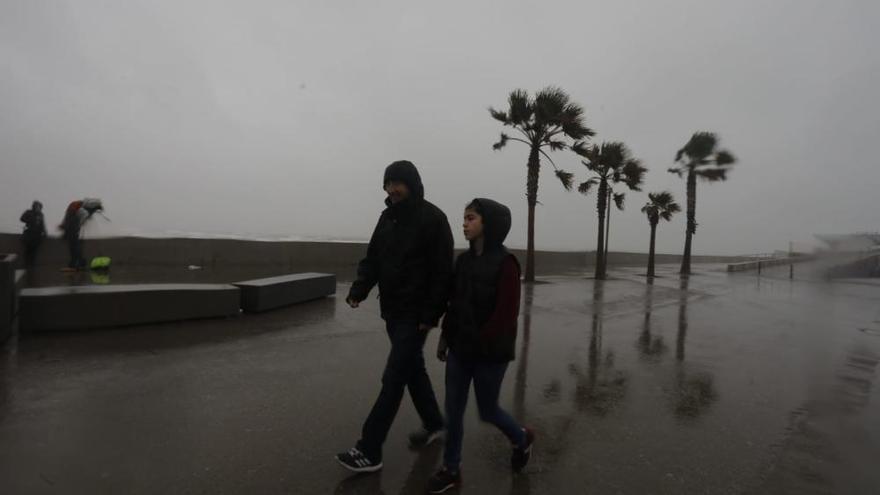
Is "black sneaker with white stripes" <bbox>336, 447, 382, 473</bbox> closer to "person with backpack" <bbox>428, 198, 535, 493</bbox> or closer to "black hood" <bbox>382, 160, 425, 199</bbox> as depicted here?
"person with backpack" <bbox>428, 198, 535, 493</bbox>

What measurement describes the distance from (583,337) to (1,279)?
7.24m

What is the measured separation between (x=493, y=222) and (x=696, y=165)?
2548cm

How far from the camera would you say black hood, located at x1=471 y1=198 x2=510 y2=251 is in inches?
98.7

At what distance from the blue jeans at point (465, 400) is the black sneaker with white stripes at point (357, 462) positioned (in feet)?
1.44

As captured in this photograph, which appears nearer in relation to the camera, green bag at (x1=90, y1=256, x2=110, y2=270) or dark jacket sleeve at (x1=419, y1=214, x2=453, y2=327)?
dark jacket sleeve at (x1=419, y1=214, x2=453, y2=327)

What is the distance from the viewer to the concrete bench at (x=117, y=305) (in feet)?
17.5

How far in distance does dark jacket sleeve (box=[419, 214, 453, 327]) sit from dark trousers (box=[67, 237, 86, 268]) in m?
11.9

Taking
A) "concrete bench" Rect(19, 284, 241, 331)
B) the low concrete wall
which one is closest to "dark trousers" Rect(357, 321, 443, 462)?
"concrete bench" Rect(19, 284, 241, 331)

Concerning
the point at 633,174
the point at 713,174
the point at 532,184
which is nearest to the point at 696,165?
the point at 713,174

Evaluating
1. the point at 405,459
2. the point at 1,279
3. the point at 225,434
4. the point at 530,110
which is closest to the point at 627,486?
the point at 405,459

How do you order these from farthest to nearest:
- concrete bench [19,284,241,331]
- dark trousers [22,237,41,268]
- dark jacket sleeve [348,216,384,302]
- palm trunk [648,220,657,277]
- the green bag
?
palm trunk [648,220,657,277], the green bag, dark trousers [22,237,41,268], concrete bench [19,284,241,331], dark jacket sleeve [348,216,384,302]

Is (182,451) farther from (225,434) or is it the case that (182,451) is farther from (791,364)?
(791,364)

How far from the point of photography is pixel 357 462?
2598 millimetres

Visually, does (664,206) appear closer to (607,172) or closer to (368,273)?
(607,172)
